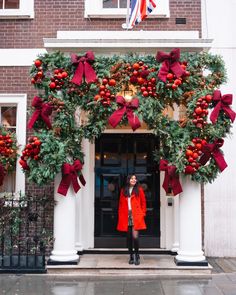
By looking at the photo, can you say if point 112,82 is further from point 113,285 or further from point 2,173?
point 113,285

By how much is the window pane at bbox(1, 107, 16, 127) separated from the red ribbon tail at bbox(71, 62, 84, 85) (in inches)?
100

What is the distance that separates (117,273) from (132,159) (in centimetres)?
290

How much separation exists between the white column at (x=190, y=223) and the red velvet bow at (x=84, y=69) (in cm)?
270

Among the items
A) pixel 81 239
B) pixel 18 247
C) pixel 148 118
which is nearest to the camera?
pixel 148 118

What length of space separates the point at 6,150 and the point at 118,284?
146 inches

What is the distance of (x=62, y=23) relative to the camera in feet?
35.0

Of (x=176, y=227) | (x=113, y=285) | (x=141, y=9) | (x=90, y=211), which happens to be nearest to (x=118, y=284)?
(x=113, y=285)

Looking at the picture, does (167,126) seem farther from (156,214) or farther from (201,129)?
(156,214)

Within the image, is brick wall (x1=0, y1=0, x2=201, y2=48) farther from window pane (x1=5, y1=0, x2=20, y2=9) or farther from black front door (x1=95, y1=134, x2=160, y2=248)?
black front door (x1=95, y1=134, x2=160, y2=248)

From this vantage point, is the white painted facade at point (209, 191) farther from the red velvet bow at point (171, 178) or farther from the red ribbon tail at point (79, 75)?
the red ribbon tail at point (79, 75)

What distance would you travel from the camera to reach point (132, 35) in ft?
32.8

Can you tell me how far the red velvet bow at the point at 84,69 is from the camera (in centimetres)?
872

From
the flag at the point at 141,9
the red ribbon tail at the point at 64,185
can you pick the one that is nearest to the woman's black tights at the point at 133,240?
the red ribbon tail at the point at 64,185

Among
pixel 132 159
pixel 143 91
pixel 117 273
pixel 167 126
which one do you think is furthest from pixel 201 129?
pixel 117 273
